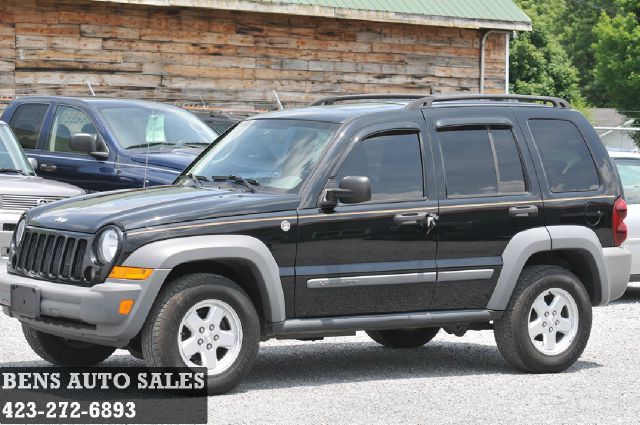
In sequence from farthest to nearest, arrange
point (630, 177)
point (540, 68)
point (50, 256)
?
point (540, 68), point (630, 177), point (50, 256)

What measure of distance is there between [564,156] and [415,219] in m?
1.49

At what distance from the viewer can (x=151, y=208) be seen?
8469 mm

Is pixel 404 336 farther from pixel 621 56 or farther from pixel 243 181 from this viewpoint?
pixel 621 56

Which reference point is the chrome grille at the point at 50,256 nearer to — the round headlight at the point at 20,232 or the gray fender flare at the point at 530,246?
the round headlight at the point at 20,232

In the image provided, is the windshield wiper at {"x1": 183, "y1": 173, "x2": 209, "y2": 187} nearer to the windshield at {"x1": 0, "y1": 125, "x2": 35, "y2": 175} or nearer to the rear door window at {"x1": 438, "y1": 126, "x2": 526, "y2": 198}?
the rear door window at {"x1": 438, "y1": 126, "x2": 526, "y2": 198}

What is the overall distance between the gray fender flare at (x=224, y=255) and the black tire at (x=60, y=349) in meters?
1.47

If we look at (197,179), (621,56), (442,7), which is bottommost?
(197,179)

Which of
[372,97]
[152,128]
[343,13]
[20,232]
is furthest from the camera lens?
[343,13]

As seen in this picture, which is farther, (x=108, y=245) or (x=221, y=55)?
(x=221, y=55)

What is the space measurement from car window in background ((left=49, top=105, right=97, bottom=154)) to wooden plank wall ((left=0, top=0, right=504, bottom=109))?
8.00 metres

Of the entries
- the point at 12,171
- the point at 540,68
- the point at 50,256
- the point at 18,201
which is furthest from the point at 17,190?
the point at 540,68

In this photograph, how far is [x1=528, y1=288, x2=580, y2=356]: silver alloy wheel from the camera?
385 inches

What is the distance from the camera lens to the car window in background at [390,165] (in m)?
9.20

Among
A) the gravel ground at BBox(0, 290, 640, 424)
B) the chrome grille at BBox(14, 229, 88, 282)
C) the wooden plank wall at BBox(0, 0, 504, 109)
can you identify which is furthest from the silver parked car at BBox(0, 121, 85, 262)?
the wooden plank wall at BBox(0, 0, 504, 109)
